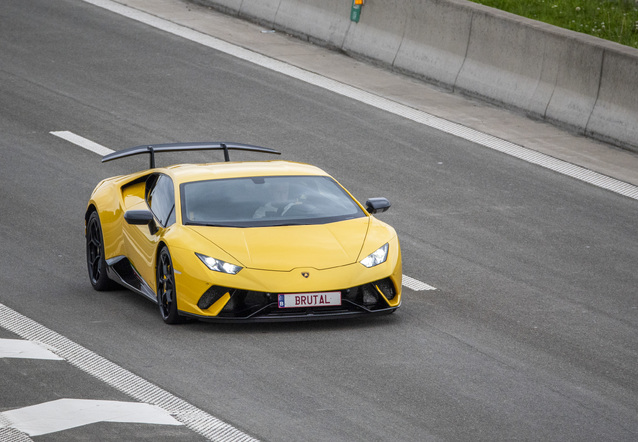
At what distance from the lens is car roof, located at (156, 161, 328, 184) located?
37.8 ft

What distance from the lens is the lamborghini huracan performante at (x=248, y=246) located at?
1026 centimetres

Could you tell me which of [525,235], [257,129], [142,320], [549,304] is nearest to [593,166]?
[525,235]

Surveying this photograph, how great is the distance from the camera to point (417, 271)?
12.6m

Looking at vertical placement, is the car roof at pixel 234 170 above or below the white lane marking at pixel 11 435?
above

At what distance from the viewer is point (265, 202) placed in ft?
36.6

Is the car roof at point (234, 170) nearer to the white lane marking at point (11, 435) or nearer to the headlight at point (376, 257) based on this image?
the headlight at point (376, 257)

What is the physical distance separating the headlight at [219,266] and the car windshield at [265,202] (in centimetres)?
56

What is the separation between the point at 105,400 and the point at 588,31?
1383cm

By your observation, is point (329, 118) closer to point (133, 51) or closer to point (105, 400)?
point (133, 51)

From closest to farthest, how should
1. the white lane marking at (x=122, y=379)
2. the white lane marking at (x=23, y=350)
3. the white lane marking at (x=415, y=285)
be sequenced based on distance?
1. the white lane marking at (x=122, y=379)
2. the white lane marking at (x=23, y=350)
3. the white lane marking at (x=415, y=285)

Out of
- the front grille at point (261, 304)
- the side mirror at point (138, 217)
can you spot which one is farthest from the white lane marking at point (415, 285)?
the side mirror at point (138, 217)

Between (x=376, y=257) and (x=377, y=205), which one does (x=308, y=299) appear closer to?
(x=376, y=257)

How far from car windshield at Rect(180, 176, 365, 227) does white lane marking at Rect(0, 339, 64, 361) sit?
172cm

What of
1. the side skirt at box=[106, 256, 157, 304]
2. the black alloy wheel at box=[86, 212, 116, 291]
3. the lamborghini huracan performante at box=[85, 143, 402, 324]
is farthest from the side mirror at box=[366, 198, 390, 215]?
the black alloy wheel at box=[86, 212, 116, 291]
